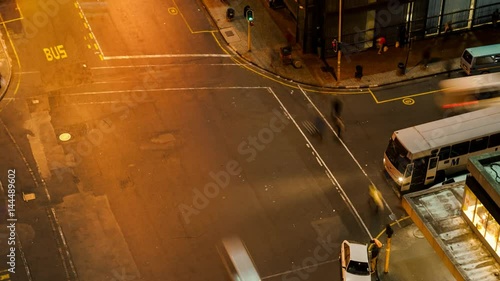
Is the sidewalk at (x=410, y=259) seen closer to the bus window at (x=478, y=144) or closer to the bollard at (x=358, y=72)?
the bus window at (x=478, y=144)

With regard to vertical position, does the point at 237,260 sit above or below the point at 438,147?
below

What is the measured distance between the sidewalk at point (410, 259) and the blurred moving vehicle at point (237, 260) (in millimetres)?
6208

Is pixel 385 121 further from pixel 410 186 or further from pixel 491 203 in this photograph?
pixel 491 203

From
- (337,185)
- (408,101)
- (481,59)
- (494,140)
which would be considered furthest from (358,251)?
(481,59)

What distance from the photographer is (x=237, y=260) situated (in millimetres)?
40031

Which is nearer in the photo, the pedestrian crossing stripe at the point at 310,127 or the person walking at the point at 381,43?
the pedestrian crossing stripe at the point at 310,127

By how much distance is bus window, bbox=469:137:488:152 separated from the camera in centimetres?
4275

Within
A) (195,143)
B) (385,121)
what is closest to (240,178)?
(195,143)

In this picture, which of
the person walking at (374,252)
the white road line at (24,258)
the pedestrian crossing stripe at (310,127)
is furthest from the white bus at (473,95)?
the white road line at (24,258)

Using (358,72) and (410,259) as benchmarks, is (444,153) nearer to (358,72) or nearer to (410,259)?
(410,259)

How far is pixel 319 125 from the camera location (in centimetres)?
4844

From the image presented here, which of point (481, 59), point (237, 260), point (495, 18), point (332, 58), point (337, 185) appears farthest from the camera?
point (495, 18)

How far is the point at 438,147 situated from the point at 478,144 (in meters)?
2.41

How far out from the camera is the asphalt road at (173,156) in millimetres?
40500
